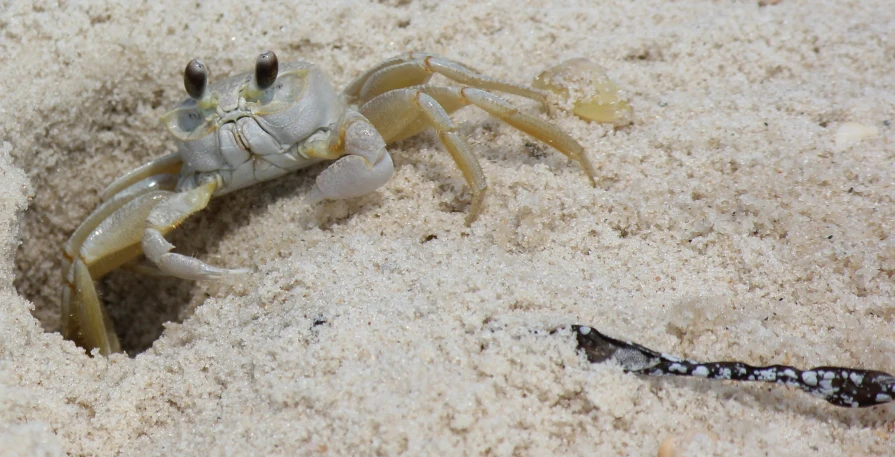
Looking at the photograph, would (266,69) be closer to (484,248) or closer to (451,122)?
(451,122)

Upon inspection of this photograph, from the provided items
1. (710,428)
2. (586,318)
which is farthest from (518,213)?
(710,428)

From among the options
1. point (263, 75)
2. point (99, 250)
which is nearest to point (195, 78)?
point (263, 75)

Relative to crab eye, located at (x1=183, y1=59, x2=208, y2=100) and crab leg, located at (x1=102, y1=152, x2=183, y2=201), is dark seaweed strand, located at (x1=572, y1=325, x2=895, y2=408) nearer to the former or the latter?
Result: crab eye, located at (x1=183, y1=59, x2=208, y2=100)

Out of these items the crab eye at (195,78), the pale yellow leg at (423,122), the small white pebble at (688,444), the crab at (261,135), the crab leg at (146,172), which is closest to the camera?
the small white pebble at (688,444)

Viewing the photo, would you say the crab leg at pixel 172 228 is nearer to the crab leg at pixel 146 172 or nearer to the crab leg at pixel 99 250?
the crab leg at pixel 99 250

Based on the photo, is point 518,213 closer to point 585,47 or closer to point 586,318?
point 586,318

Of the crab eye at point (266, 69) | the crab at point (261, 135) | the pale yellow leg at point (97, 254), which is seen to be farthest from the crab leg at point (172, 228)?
the crab eye at point (266, 69)

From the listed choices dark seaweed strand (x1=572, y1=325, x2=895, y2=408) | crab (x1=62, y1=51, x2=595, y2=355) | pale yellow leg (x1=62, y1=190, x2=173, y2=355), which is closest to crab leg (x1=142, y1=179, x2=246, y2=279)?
crab (x1=62, y1=51, x2=595, y2=355)

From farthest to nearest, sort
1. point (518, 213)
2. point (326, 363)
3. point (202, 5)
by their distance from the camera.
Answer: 1. point (202, 5)
2. point (518, 213)
3. point (326, 363)
